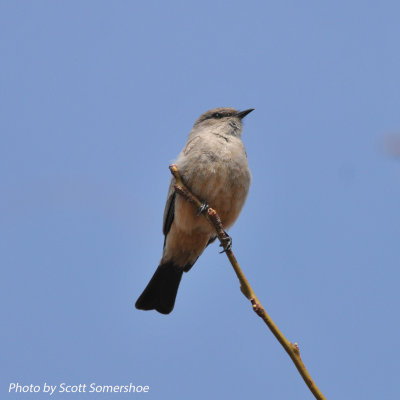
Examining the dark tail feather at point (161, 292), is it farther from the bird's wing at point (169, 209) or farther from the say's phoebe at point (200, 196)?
the bird's wing at point (169, 209)

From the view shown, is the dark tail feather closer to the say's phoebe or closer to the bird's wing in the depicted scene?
the say's phoebe

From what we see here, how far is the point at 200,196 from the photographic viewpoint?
6.41 metres

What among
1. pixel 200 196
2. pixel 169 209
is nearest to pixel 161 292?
pixel 169 209

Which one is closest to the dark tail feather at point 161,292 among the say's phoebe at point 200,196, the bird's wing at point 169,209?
the say's phoebe at point 200,196

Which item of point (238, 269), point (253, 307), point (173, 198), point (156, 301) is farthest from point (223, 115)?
point (253, 307)

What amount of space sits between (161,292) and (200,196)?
1.49m

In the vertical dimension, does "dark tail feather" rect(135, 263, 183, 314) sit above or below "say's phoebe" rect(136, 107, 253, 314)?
below

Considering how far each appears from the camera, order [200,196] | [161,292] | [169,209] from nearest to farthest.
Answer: [200,196] < [169,209] < [161,292]

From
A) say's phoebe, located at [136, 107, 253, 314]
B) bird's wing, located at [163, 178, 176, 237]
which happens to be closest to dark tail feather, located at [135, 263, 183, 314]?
say's phoebe, located at [136, 107, 253, 314]

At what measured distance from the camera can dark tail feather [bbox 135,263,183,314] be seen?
23.6 feet

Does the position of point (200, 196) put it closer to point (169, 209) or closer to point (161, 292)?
point (169, 209)

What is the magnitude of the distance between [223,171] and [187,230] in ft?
2.68

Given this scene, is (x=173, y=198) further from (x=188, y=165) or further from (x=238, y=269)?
(x=238, y=269)

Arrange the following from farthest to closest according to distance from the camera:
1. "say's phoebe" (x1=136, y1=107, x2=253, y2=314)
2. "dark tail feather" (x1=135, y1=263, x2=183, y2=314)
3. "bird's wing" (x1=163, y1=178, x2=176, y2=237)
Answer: "dark tail feather" (x1=135, y1=263, x2=183, y2=314), "bird's wing" (x1=163, y1=178, x2=176, y2=237), "say's phoebe" (x1=136, y1=107, x2=253, y2=314)
